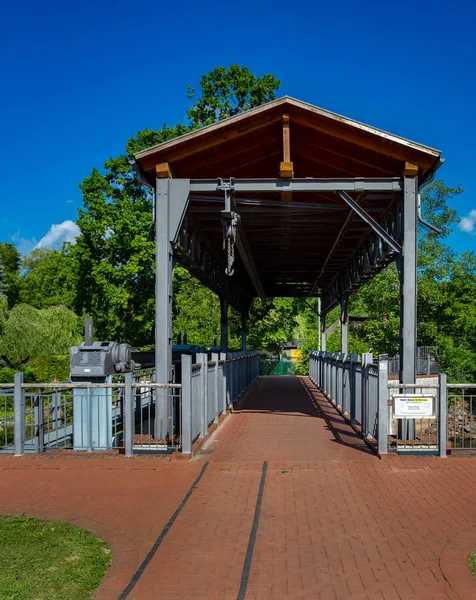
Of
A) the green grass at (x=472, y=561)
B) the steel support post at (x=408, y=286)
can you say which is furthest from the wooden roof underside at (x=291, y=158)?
the green grass at (x=472, y=561)

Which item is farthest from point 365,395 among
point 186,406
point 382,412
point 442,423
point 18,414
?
point 18,414

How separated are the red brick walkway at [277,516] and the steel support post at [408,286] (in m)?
1.69

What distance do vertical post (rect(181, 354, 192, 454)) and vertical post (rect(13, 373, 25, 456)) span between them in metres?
2.66

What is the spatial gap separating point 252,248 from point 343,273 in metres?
5.03

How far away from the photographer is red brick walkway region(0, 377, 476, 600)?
5098 millimetres

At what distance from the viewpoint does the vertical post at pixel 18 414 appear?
10.2 m

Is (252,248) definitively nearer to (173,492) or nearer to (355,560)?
(173,492)

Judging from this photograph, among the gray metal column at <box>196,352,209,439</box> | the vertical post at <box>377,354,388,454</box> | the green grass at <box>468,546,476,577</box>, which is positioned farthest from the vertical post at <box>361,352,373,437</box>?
the green grass at <box>468,546,476,577</box>

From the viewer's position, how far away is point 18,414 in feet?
33.9

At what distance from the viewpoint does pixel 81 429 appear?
1059cm

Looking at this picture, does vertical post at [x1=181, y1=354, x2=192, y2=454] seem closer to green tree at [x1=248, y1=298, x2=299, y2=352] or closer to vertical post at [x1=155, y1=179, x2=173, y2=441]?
vertical post at [x1=155, y1=179, x2=173, y2=441]

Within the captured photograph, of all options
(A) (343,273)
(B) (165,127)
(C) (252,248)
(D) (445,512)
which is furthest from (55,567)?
(B) (165,127)

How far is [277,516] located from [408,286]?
5899 mm

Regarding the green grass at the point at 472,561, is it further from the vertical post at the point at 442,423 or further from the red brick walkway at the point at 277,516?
the vertical post at the point at 442,423
